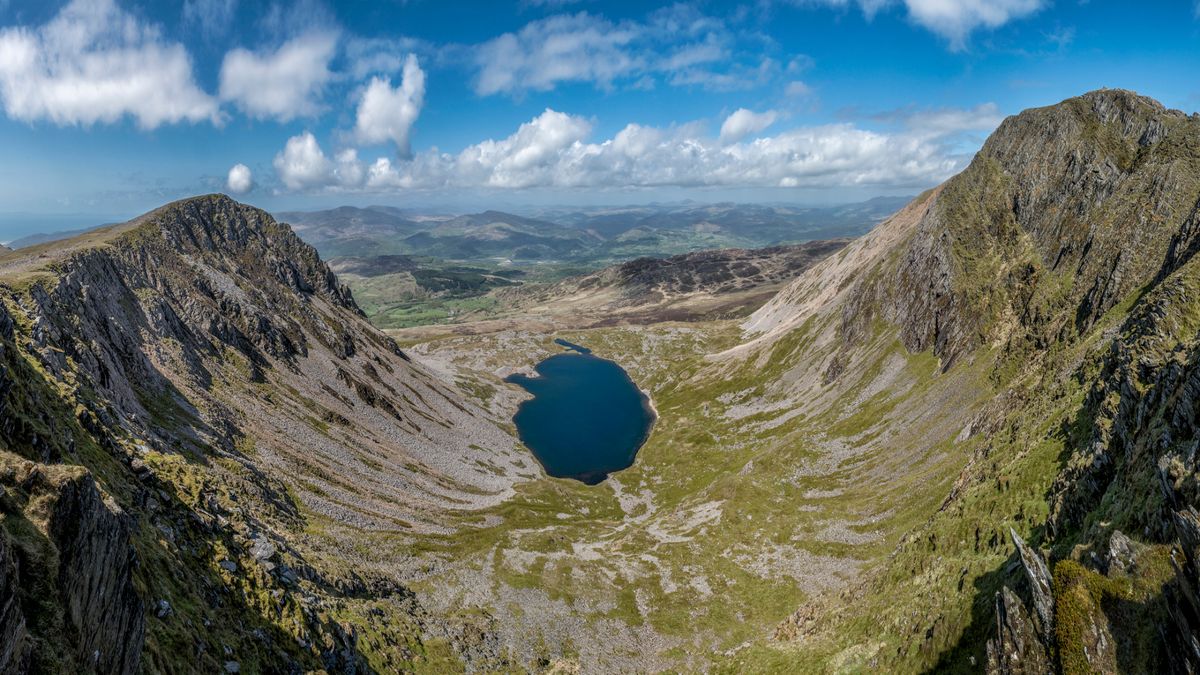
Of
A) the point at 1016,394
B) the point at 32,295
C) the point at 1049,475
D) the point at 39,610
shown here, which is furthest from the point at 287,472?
the point at 1016,394

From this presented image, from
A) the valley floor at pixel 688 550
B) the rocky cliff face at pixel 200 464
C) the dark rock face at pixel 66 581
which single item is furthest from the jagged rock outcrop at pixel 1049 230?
the dark rock face at pixel 66 581

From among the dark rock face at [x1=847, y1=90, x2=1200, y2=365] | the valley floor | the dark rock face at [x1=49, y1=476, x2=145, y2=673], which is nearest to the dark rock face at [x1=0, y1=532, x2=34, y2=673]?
the dark rock face at [x1=49, y1=476, x2=145, y2=673]

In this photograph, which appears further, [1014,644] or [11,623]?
[1014,644]

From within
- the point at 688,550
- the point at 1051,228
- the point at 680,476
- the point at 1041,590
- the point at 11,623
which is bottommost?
the point at 680,476

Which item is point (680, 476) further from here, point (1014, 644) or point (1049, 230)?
point (1014, 644)

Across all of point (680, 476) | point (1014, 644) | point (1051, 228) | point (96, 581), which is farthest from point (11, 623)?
point (1051, 228)

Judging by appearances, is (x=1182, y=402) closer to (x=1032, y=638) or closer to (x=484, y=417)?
(x=1032, y=638)
